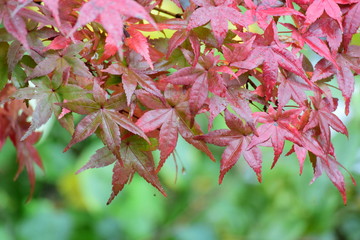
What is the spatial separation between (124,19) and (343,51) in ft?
0.99

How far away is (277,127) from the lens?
0.69m

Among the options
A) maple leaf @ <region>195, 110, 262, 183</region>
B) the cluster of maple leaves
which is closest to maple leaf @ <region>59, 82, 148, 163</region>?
the cluster of maple leaves

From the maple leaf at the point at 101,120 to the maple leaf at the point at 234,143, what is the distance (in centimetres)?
11

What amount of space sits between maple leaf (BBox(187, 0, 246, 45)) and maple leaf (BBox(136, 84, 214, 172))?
9cm

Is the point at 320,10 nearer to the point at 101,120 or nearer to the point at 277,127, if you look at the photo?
the point at 277,127

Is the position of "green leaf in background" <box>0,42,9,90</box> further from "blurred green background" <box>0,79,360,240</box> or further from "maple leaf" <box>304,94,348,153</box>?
"blurred green background" <box>0,79,360,240</box>

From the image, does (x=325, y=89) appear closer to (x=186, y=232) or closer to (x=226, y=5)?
(x=226, y=5)

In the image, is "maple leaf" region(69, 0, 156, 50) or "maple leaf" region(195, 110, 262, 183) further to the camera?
"maple leaf" region(195, 110, 262, 183)

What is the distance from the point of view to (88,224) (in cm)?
272

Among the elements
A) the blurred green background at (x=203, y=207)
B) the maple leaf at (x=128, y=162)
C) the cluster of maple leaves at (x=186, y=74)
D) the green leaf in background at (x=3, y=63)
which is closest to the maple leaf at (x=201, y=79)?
the cluster of maple leaves at (x=186, y=74)

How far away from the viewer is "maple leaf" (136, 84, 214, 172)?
2.22ft

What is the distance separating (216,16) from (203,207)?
2169 millimetres

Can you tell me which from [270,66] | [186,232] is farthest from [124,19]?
[186,232]

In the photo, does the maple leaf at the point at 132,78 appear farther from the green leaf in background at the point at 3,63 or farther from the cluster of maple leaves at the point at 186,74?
the green leaf in background at the point at 3,63
